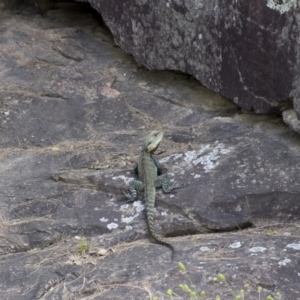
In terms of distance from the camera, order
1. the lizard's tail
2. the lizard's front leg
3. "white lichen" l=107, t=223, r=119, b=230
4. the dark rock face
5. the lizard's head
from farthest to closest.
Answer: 1. the lizard's head
2. the dark rock face
3. the lizard's front leg
4. "white lichen" l=107, t=223, r=119, b=230
5. the lizard's tail

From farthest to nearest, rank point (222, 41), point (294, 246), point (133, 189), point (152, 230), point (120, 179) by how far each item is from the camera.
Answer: point (222, 41) < point (120, 179) < point (133, 189) < point (152, 230) < point (294, 246)

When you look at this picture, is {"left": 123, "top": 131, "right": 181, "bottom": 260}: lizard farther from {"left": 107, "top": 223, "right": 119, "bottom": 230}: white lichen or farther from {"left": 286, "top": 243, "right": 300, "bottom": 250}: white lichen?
{"left": 286, "top": 243, "right": 300, "bottom": 250}: white lichen

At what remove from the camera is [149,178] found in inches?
275

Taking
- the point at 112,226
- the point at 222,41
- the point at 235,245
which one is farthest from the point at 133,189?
the point at 222,41

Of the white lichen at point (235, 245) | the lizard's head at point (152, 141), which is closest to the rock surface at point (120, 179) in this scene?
the white lichen at point (235, 245)

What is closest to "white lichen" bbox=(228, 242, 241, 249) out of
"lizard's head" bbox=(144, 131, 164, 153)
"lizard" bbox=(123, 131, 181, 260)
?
"lizard" bbox=(123, 131, 181, 260)

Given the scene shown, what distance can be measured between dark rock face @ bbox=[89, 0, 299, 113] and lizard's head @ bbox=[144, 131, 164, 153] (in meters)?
0.94

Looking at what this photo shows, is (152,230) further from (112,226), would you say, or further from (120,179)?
(120,179)

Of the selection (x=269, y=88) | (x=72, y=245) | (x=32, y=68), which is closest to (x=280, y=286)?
(x=72, y=245)

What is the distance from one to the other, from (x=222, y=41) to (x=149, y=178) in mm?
1626

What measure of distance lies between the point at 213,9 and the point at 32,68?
2.47m

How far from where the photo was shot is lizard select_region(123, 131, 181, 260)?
22.3 feet

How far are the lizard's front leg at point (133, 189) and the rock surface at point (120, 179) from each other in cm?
8

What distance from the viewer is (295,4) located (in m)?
6.84
